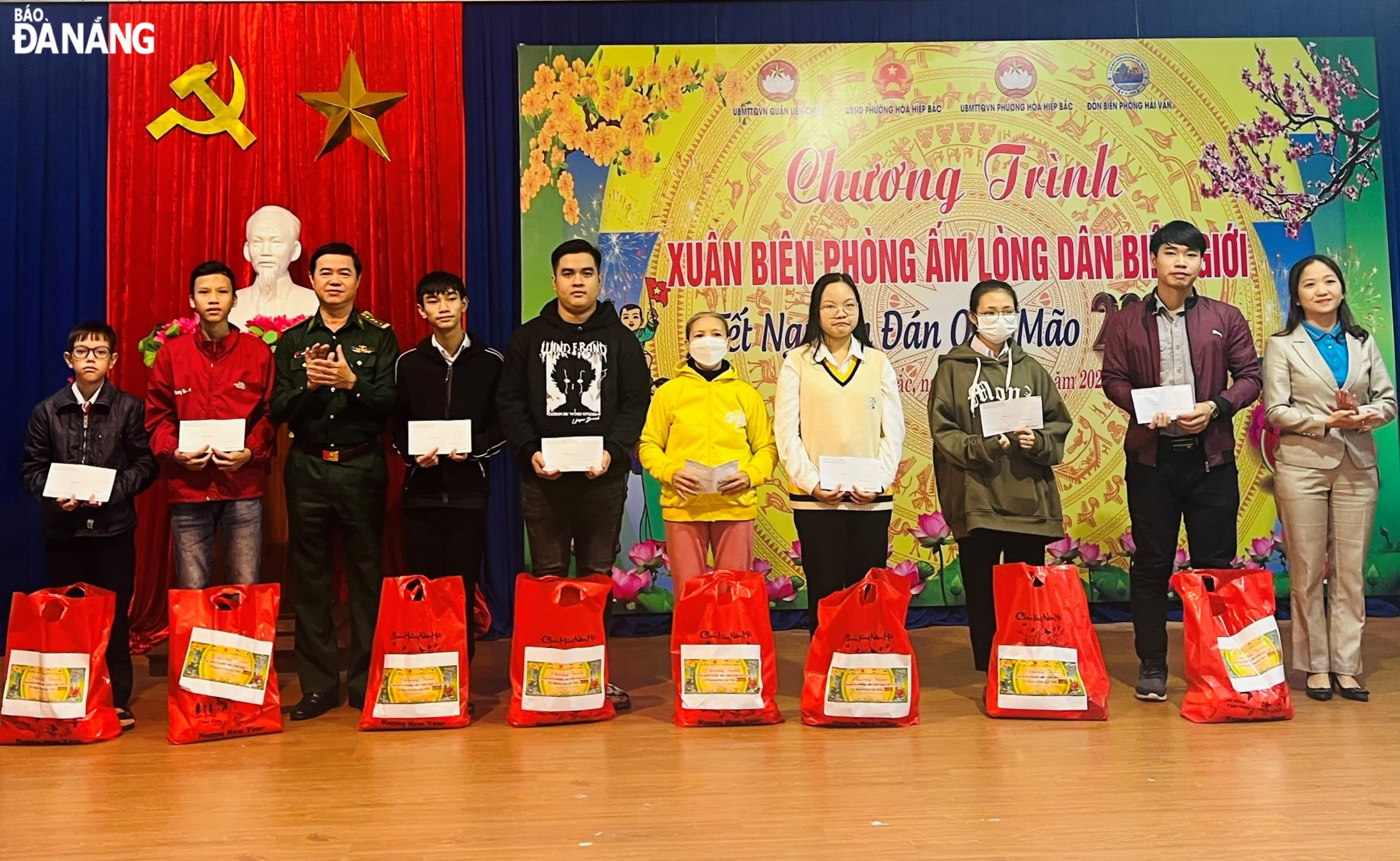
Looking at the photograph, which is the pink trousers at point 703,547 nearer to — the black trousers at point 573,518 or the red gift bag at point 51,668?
the black trousers at point 573,518

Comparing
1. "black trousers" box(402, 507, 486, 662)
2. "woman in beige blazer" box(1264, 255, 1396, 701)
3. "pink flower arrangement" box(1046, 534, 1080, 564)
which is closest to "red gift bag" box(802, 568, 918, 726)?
"black trousers" box(402, 507, 486, 662)

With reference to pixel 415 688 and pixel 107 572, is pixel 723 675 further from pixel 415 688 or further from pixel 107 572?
pixel 107 572

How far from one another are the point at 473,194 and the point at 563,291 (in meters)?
1.54

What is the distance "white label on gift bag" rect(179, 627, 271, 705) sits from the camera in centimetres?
307

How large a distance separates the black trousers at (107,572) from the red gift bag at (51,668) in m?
0.23

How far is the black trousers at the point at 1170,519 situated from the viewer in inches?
135

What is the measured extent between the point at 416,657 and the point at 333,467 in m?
0.69

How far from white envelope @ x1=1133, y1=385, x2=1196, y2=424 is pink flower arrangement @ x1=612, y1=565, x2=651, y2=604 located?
7.45 ft

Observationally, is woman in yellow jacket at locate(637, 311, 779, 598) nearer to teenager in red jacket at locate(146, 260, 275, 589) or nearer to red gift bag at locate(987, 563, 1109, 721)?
red gift bag at locate(987, 563, 1109, 721)

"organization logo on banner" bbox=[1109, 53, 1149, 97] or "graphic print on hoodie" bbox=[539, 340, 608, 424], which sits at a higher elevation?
"organization logo on banner" bbox=[1109, 53, 1149, 97]

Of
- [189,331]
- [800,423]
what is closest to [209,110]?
[189,331]

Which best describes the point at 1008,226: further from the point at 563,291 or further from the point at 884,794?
the point at 884,794

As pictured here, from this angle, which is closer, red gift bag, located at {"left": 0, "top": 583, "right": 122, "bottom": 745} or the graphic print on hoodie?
red gift bag, located at {"left": 0, "top": 583, "right": 122, "bottom": 745}

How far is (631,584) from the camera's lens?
4.76 metres
